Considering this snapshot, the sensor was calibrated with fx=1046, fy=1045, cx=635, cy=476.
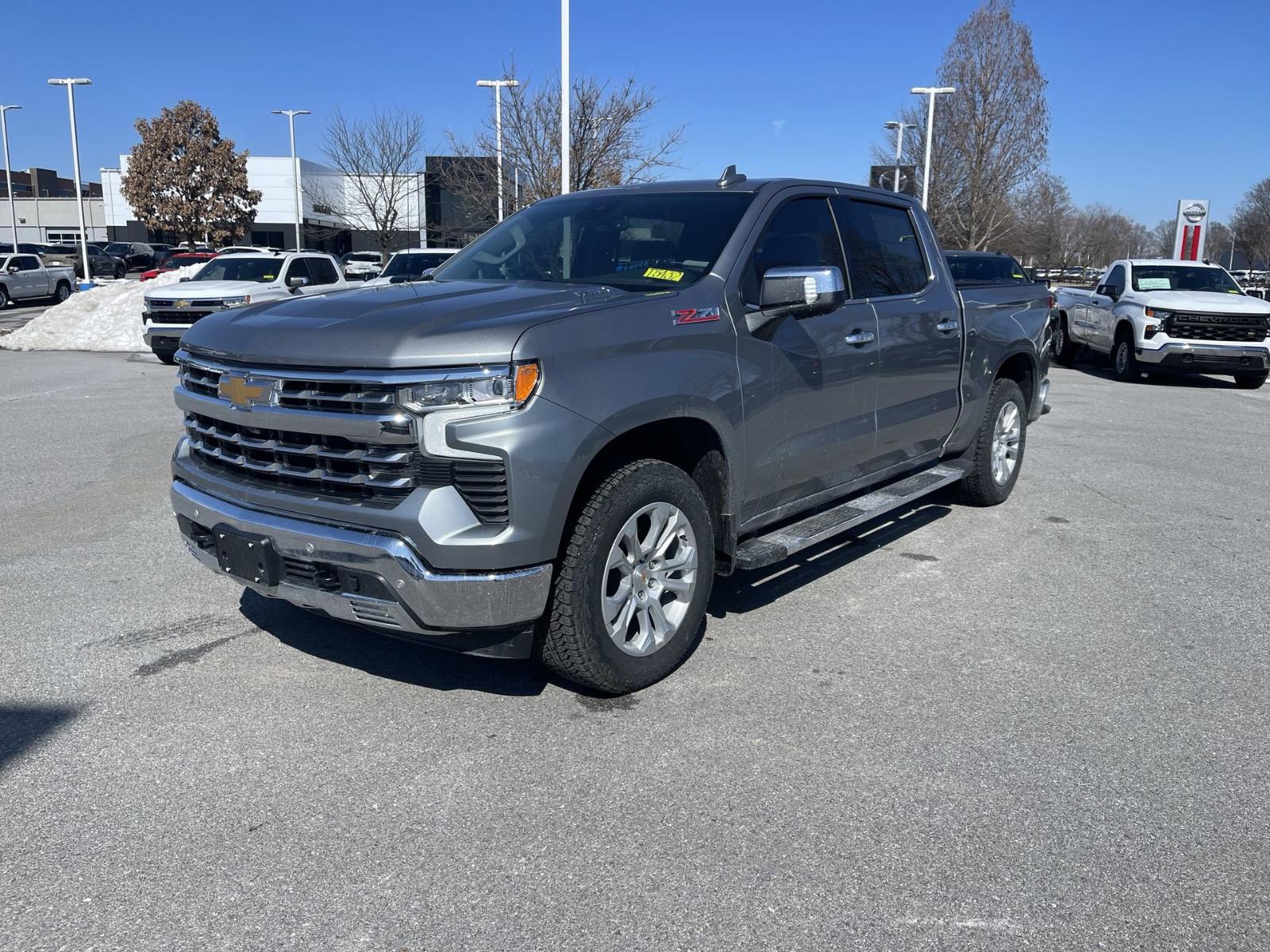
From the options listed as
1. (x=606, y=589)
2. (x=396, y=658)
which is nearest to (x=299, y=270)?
(x=396, y=658)

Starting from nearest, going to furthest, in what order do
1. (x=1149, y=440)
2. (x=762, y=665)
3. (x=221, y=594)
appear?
(x=762, y=665), (x=221, y=594), (x=1149, y=440)

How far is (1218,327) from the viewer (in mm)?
15117

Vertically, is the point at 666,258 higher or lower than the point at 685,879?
higher

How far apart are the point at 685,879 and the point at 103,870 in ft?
5.35

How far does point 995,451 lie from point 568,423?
4490mm

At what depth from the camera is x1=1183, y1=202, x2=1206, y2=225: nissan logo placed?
3241cm

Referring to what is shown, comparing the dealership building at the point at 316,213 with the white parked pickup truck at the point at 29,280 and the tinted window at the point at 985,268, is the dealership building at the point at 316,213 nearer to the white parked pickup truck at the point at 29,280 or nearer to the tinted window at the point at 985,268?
the white parked pickup truck at the point at 29,280

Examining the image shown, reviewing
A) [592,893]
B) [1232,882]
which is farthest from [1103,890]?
[592,893]

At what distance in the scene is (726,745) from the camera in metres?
3.72

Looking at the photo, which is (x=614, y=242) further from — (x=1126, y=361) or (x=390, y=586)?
(x=1126, y=361)

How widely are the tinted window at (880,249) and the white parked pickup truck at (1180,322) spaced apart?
10.9 meters

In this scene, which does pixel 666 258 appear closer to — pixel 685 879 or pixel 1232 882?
pixel 685 879

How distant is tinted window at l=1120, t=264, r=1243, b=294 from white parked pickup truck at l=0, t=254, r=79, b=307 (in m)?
34.5

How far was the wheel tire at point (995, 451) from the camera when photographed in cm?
692
